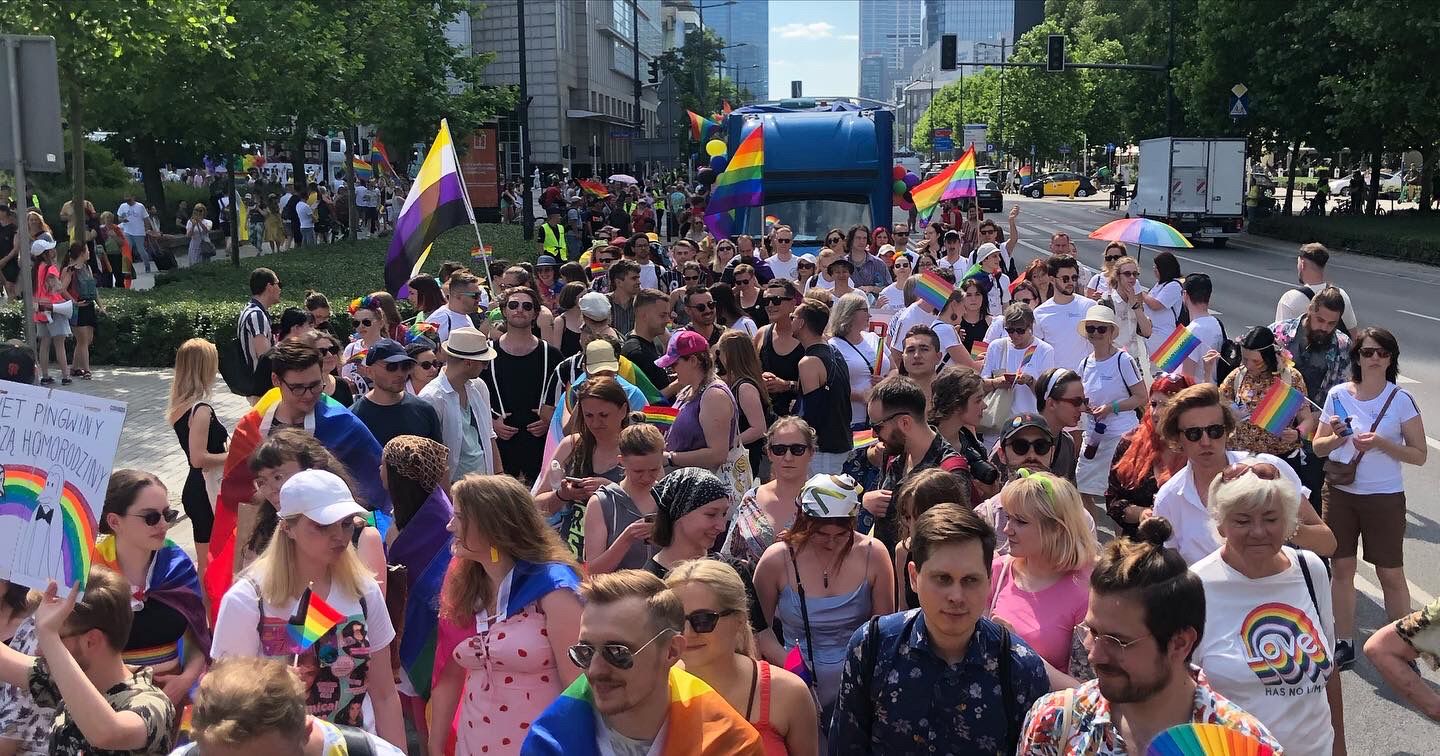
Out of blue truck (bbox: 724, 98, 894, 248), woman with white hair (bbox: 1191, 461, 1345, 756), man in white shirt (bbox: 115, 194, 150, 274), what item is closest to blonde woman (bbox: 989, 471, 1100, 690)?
woman with white hair (bbox: 1191, 461, 1345, 756)

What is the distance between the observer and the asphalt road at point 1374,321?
6066 millimetres

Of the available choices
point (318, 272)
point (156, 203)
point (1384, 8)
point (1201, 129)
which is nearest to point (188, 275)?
point (318, 272)

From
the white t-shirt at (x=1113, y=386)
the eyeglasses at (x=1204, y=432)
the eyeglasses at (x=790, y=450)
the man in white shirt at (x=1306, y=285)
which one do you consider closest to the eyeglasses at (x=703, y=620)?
the eyeglasses at (x=790, y=450)

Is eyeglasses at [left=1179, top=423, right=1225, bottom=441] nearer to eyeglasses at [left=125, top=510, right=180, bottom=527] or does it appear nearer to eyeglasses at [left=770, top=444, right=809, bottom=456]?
eyeglasses at [left=770, top=444, right=809, bottom=456]

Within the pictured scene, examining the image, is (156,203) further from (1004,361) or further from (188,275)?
(1004,361)

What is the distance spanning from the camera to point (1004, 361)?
850 centimetres

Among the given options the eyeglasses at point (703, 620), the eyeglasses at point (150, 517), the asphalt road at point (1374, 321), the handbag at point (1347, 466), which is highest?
the eyeglasses at point (150, 517)

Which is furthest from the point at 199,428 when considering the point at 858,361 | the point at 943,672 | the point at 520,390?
the point at 943,672

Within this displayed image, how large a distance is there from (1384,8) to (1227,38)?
958cm

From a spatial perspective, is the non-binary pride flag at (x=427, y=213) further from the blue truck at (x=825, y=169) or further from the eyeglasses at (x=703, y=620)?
the blue truck at (x=825, y=169)

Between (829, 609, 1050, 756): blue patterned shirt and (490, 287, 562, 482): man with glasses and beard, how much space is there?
4676 millimetres

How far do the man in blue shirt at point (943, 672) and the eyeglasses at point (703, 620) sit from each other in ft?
1.23

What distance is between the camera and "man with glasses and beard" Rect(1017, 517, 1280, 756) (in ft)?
10.1

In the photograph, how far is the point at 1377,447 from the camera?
6816 millimetres
